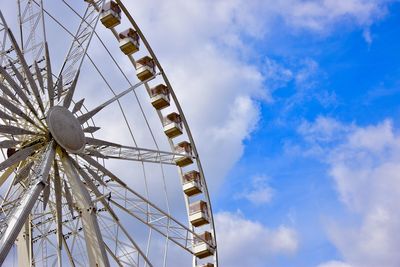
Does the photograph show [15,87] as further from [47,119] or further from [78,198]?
[78,198]

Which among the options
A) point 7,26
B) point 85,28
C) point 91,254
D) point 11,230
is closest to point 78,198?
point 91,254

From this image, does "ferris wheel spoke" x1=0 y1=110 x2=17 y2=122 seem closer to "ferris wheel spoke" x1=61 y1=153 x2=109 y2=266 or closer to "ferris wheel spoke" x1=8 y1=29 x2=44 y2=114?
"ferris wheel spoke" x1=8 y1=29 x2=44 y2=114

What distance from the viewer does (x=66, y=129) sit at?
16594 mm

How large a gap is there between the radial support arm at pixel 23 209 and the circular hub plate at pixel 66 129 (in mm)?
988

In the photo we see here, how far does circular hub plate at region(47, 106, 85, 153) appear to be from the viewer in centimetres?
1625

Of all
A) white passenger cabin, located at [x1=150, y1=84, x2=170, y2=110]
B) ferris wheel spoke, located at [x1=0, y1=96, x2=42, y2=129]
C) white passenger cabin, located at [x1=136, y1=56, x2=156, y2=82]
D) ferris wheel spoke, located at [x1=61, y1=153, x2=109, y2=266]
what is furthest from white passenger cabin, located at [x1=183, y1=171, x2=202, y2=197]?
ferris wheel spoke, located at [x1=0, y1=96, x2=42, y2=129]

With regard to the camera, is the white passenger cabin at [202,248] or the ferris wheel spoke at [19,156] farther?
the white passenger cabin at [202,248]

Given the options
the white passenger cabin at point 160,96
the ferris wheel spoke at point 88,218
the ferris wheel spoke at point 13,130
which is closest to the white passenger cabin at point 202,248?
the white passenger cabin at point 160,96

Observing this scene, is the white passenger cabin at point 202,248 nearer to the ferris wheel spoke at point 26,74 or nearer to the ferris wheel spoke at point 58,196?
the ferris wheel spoke at point 58,196

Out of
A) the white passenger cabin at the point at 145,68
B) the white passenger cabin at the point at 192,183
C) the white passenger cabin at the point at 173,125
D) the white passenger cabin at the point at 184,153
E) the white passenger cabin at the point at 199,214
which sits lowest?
the white passenger cabin at the point at 199,214

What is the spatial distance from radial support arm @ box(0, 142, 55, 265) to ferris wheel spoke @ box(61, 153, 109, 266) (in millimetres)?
1071

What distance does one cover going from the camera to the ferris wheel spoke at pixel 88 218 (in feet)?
50.1

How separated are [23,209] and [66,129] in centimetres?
328

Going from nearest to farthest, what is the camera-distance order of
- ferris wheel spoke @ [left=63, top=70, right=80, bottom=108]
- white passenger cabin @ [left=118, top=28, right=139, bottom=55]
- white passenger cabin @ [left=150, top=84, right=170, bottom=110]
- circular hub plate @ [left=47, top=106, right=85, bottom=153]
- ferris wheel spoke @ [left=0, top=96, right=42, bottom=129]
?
ferris wheel spoke @ [left=0, top=96, right=42, bottom=129] → circular hub plate @ [left=47, top=106, right=85, bottom=153] → ferris wheel spoke @ [left=63, top=70, right=80, bottom=108] → white passenger cabin @ [left=118, top=28, right=139, bottom=55] → white passenger cabin @ [left=150, top=84, right=170, bottom=110]
